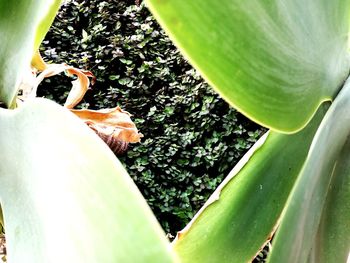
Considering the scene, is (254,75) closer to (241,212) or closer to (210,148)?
(241,212)

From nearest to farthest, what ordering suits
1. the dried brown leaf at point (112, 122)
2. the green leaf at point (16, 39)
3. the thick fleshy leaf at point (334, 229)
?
the green leaf at point (16, 39)
the thick fleshy leaf at point (334, 229)
the dried brown leaf at point (112, 122)

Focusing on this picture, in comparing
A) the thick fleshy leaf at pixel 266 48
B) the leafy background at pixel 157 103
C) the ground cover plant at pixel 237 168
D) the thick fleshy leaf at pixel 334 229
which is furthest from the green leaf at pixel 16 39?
the leafy background at pixel 157 103

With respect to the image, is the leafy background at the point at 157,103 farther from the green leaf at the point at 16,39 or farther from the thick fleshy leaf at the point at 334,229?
the green leaf at the point at 16,39

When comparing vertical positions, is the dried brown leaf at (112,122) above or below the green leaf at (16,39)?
below

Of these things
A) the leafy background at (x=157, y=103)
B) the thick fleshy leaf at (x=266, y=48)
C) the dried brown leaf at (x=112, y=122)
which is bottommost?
the leafy background at (x=157, y=103)

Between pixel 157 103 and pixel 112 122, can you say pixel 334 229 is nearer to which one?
pixel 112 122

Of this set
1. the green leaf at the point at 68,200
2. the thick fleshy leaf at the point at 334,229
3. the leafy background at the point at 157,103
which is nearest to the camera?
the green leaf at the point at 68,200

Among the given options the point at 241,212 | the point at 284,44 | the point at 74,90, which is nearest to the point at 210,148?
the point at 74,90
